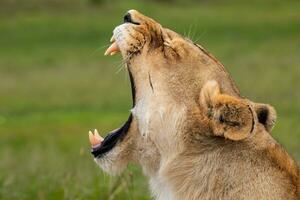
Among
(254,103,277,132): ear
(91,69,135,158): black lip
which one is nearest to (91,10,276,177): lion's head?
(91,69,135,158): black lip

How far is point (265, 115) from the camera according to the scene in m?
4.50

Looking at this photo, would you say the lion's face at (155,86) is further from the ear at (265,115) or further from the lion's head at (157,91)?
the ear at (265,115)

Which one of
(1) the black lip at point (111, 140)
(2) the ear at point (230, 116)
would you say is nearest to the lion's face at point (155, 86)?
(1) the black lip at point (111, 140)

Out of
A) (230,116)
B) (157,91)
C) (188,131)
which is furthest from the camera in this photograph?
(157,91)

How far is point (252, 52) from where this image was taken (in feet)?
99.2

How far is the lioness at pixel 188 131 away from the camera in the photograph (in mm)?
4039

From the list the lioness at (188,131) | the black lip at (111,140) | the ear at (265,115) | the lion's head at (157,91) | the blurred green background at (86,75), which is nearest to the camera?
the lioness at (188,131)

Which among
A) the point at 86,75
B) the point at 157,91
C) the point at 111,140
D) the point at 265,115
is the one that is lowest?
the point at 86,75

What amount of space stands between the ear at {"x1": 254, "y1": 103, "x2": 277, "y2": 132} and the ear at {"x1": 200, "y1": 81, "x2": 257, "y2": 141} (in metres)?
0.41

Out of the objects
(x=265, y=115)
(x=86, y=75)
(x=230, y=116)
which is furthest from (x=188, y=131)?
(x=86, y=75)

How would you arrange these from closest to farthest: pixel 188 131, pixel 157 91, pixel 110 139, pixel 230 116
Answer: pixel 230 116
pixel 188 131
pixel 157 91
pixel 110 139

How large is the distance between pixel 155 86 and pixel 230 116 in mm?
639

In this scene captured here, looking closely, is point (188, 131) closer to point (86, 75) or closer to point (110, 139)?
point (110, 139)

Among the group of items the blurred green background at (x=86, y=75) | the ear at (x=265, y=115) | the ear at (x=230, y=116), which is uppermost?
the ear at (x=230, y=116)
